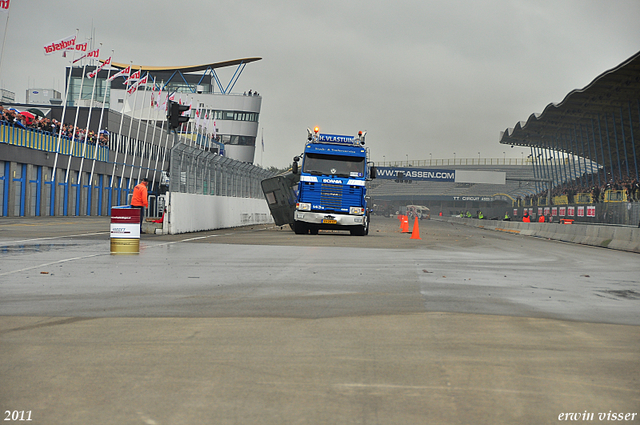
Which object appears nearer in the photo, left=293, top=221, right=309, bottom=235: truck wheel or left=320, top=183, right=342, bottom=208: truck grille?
left=320, top=183, right=342, bottom=208: truck grille

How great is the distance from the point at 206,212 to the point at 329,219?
5.45 meters

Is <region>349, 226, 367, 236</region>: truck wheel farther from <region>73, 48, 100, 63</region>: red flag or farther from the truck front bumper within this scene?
<region>73, 48, 100, 63</region>: red flag

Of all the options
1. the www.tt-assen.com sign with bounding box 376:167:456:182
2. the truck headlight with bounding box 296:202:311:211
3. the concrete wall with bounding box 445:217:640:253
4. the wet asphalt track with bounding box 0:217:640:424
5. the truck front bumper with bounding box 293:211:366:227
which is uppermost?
the www.tt-assen.com sign with bounding box 376:167:456:182

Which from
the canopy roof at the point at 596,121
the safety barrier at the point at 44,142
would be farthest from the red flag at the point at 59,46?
the canopy roof at the point at 596,121

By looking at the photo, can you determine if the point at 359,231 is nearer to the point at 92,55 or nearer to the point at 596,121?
the point at 92,55

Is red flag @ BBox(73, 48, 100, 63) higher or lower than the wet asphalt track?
higher

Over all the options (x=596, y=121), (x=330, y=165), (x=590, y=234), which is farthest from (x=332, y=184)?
(x=596, y=121)

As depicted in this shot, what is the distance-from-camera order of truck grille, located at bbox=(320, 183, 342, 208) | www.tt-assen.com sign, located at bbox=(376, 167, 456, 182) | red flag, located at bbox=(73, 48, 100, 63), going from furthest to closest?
www.tt-assen.com sign, located at bbox=(376, 167, 456, 182) → red flag, located at bbox=(73, 48, 100, 63) → truck grille, located at bbox=(320, 183, 342, 208)

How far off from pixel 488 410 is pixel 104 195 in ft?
186

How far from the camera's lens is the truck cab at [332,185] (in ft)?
88.1

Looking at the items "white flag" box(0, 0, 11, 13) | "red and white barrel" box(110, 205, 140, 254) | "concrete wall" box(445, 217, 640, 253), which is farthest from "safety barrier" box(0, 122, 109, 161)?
"concrete wall" box(445, 217, 640, 253)

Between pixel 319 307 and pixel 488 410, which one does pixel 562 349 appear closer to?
pixel 488 410

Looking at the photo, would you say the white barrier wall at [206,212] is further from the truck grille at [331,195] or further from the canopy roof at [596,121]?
the canopy roof at [596,121]

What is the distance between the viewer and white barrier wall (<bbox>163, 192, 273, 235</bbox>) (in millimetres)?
24373
